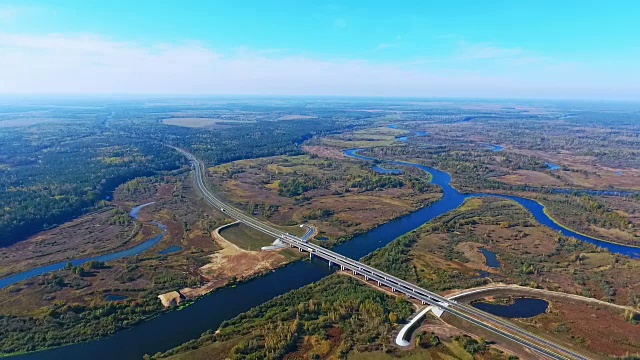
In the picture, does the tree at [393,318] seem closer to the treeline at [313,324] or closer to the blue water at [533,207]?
the treeline at [313,324]

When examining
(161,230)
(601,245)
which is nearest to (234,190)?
(161,230)

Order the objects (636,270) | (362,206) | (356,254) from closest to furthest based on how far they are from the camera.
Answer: (636,270), (356,254), (362,206)

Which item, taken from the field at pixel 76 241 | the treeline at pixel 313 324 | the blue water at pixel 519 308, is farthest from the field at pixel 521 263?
the field at pixel 76 241

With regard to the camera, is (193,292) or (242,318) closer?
(242,318)

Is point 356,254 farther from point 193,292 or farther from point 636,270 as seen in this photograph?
point 636,270

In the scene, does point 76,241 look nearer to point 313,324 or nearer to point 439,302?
point 313,324

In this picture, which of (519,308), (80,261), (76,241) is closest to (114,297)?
(80,261)
